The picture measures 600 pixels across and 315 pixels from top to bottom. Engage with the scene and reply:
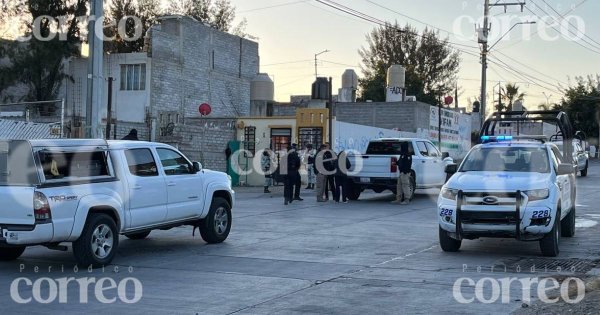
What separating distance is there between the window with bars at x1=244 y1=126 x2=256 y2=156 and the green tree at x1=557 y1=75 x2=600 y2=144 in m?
49.5

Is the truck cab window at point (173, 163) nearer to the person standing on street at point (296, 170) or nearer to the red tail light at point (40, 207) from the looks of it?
the red tail light at point (40, 207)

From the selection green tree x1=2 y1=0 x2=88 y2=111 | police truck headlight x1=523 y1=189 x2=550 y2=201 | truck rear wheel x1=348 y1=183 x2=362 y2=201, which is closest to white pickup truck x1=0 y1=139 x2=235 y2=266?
police truck headlight x1=523 y1=189 x2=550 y2=201

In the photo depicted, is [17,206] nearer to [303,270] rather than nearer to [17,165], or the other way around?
[17,165]

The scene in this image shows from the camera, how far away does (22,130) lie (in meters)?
19.9

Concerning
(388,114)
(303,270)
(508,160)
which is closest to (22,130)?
(303,270)

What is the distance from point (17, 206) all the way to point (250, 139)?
2211 centimetres

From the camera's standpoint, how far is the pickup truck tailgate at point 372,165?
2230cm

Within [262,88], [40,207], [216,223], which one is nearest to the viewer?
[40,207]

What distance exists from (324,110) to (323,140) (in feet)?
3.96

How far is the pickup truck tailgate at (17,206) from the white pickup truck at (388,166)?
13525 mm

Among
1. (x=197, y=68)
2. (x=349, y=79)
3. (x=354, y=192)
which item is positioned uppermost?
(x=197, y=68)

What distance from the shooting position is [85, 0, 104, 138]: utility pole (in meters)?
16.9

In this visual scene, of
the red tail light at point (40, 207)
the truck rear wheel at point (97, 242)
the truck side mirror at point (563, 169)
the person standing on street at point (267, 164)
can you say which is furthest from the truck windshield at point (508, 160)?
the person standing on street at point (267, 164)

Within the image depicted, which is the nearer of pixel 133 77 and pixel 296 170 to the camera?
pixel 296 170
